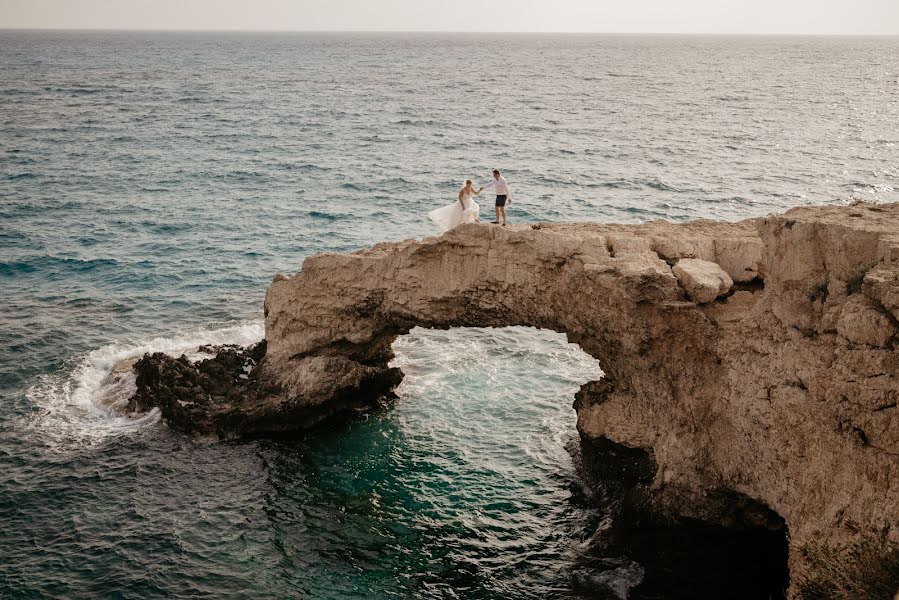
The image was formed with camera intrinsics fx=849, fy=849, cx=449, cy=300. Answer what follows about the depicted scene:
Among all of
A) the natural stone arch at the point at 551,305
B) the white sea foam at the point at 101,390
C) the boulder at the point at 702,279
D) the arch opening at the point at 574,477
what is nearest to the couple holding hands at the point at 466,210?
the natural stone arch at the point at 551,305

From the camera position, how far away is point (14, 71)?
148 m

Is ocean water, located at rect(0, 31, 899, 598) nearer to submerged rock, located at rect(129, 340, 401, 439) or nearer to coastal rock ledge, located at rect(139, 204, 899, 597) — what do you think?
submerged rock, located at rect(129, 340, 401, 439)

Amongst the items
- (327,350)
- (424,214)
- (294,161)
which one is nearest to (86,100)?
(294,161)

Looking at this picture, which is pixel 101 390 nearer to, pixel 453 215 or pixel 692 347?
pixel 453 215

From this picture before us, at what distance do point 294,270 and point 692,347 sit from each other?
29.7 meters

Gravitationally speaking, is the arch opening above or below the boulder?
below

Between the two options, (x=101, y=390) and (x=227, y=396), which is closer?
(x=227, y=396)

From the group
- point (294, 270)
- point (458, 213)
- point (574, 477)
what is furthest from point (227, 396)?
point (294, 270)

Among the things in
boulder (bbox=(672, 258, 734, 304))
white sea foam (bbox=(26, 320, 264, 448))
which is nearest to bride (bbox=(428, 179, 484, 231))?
boulder (bbox=(672, 258, 734, 304))

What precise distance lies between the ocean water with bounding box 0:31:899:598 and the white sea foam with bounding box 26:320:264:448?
0.45 feet

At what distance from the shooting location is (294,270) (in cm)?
4750

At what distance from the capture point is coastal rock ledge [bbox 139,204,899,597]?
688 inches

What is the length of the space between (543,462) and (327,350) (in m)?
8.28

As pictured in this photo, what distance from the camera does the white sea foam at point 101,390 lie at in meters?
29.3
